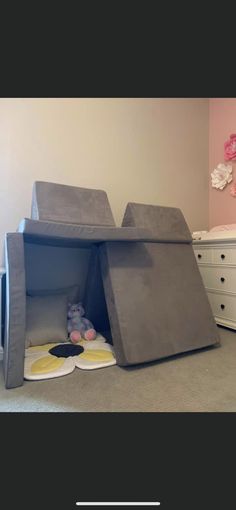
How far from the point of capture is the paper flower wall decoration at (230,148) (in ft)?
8.10

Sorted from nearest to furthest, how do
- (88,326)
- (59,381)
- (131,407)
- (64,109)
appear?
(131,407) < (59,381) < (88,326) < (64,109)

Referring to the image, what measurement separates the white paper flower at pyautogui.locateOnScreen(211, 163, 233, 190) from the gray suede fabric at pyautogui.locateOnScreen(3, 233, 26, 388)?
230 centimetres

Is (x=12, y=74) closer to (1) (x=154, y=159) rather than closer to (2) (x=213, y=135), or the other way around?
(1) (x=154, y=159)

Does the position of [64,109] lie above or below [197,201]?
above

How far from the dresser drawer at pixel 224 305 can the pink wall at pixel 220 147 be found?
95cm

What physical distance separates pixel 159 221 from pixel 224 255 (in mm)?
639

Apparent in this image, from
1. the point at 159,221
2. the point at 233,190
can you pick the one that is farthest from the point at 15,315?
the point at 233,190

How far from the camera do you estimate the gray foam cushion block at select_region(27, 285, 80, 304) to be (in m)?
1.85

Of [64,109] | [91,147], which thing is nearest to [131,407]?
[91,147]

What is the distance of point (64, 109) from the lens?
204cm

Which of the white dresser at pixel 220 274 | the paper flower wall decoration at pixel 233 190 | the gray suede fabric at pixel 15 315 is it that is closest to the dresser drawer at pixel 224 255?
the white dresser at pixel 220 274
